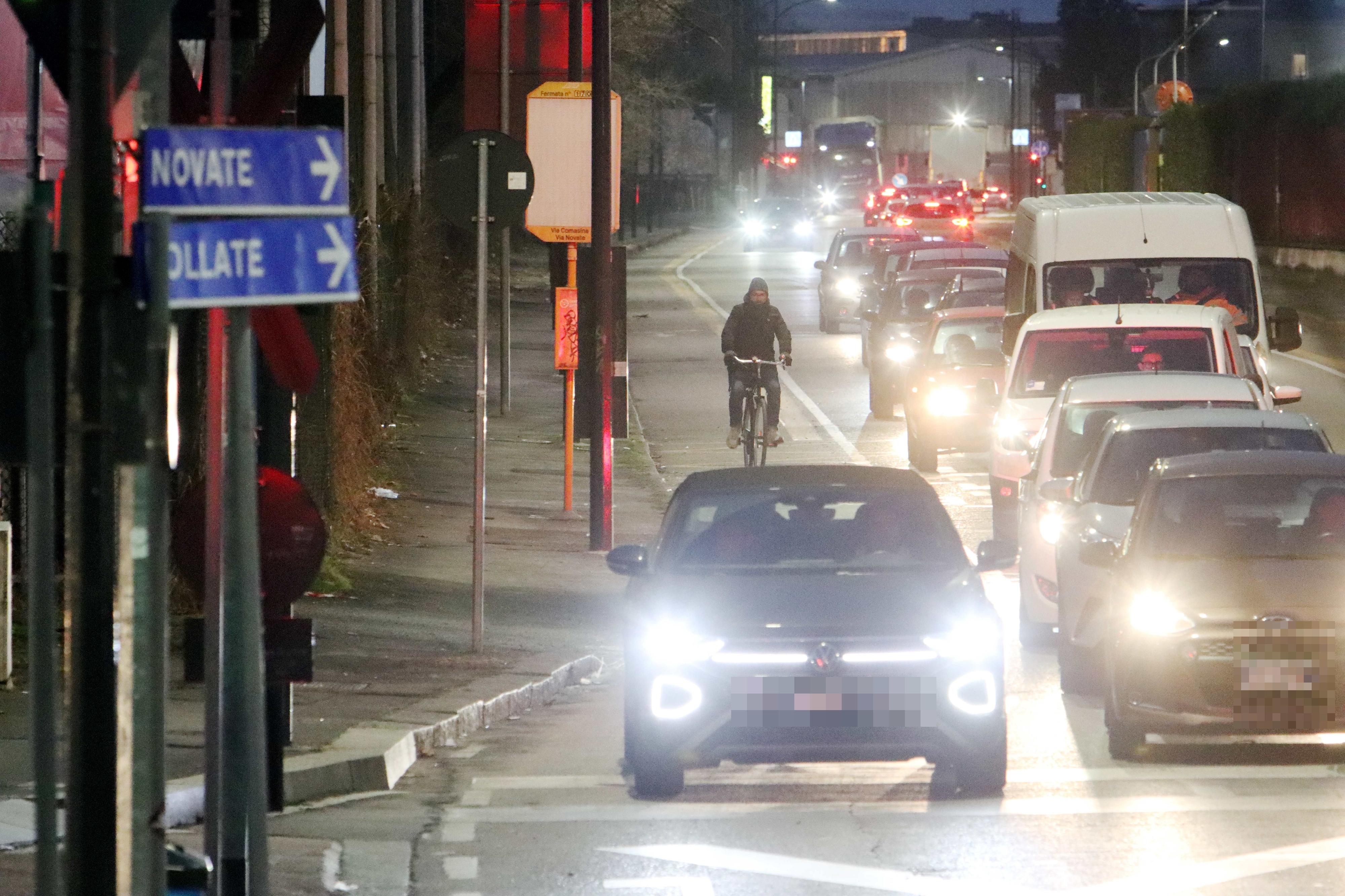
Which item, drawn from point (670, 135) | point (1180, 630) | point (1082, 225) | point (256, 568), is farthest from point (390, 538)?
point (670, 135)

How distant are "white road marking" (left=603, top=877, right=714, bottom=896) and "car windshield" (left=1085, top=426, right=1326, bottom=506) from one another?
535 cm

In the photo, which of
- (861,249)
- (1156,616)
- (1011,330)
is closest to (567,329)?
(1011,330)

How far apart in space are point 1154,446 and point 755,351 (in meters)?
8.95

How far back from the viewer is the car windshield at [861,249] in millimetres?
40938

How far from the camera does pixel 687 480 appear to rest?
1080cm

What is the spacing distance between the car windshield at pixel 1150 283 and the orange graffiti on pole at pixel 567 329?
4.20m

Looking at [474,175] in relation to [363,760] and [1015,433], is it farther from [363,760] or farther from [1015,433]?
[1015,433]

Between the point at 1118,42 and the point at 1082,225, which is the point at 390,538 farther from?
the point at 1118,42

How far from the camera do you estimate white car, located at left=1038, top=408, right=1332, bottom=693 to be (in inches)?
486

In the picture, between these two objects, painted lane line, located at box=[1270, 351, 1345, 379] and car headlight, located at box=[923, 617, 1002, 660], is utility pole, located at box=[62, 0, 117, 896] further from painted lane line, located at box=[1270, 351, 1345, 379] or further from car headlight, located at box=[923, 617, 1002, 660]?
painted lane line, located at box=[1270, 351, 1345, 379]

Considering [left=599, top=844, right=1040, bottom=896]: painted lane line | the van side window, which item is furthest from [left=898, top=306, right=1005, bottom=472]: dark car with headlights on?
[left=599, top=844, right=1040, bottom=896]: painted lane line

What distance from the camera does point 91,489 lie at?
5.45m

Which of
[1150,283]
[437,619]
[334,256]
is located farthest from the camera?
[1150,283]

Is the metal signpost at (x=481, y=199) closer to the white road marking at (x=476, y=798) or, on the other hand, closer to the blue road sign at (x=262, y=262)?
the white road marking at (x=476, y=798)
